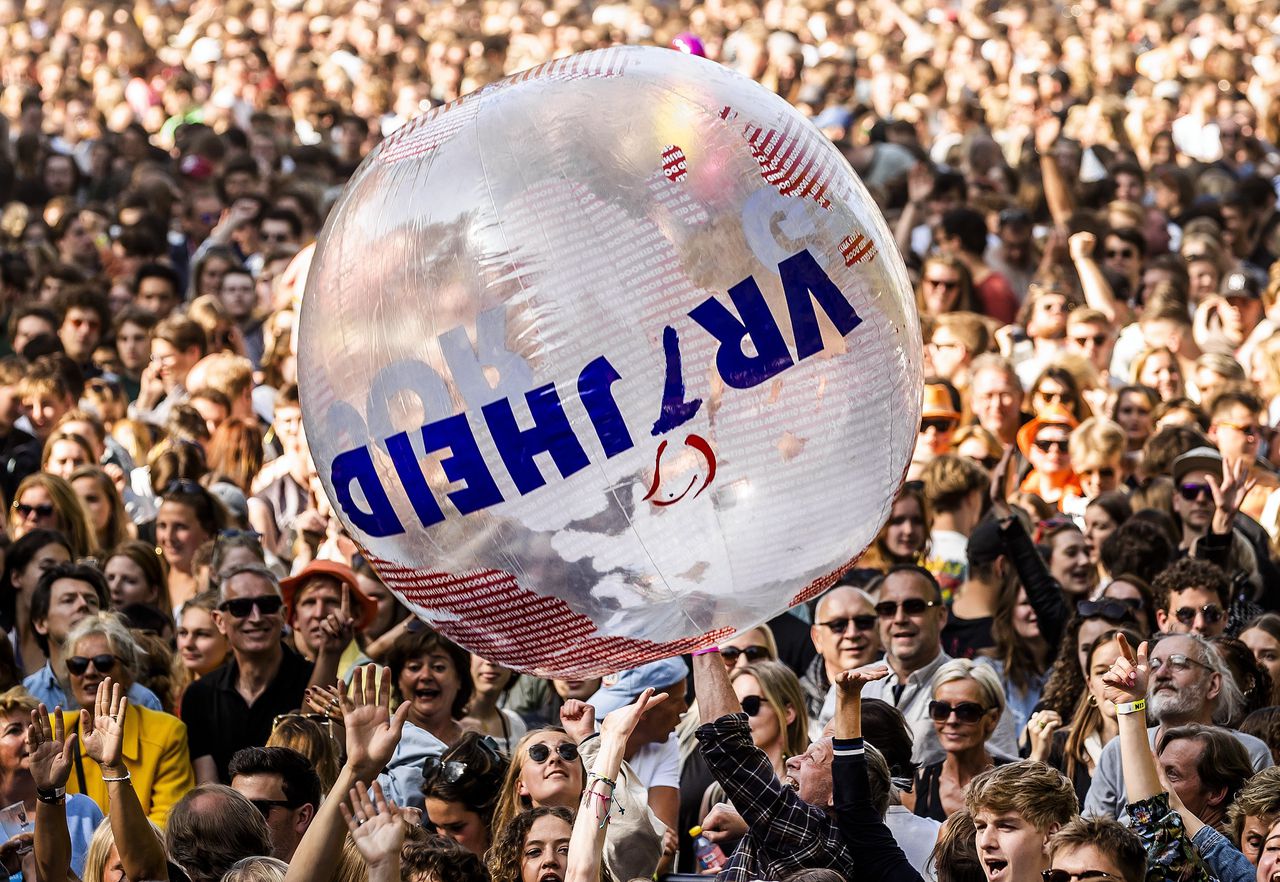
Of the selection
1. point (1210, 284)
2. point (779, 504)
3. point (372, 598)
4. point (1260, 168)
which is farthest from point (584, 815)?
point (1260, 168)

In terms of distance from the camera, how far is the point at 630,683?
24.4ft

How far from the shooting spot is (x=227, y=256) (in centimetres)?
1401

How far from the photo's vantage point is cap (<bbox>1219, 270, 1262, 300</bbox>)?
12805mm

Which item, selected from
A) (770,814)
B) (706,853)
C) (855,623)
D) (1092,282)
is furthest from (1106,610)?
(1092,282)

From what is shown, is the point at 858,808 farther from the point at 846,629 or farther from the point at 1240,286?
the point at 1240,286

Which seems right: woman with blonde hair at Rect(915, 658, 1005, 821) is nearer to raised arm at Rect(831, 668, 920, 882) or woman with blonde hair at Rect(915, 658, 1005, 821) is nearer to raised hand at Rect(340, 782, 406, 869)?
raised arm at Rect(831, 668, 920, 882)

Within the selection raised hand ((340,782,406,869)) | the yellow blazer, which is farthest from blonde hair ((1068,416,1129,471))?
raised hand ((340,782,406,869))

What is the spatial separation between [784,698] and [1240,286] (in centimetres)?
671

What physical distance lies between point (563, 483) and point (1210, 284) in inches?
390

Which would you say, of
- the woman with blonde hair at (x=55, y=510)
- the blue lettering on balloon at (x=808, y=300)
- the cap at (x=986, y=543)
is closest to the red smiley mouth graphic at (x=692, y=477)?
the blue lettering on balloon at (x=808, y=300)

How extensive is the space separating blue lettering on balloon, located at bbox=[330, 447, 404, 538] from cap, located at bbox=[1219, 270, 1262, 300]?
9122 mm

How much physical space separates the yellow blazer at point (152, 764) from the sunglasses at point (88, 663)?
0.57 feet

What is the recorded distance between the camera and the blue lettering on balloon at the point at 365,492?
443cm

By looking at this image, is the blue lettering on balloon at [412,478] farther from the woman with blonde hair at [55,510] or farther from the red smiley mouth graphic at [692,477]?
the woman with blonde hair at [55,510]
